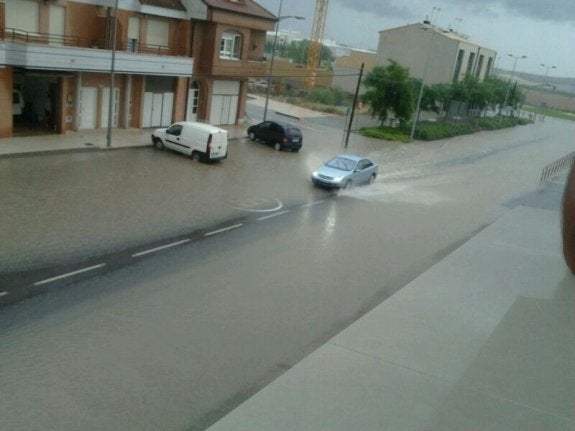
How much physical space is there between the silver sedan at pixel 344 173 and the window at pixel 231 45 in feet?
41.6

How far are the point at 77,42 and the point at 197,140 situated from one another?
7598 mm

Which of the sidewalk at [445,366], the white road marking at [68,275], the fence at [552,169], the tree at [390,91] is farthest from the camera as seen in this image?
the tree at [390,91]

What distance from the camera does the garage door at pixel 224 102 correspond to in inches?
1356

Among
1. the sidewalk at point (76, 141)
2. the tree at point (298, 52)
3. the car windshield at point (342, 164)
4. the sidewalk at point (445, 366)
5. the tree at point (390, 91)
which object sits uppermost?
the tree at point (298, 52)

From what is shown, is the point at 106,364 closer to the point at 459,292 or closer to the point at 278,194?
the point at 459,292

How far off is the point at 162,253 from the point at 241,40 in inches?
899

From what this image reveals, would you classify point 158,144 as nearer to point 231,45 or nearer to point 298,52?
point 231,45

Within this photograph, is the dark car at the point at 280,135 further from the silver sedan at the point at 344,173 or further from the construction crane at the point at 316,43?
the construction crane at the point at 316,43

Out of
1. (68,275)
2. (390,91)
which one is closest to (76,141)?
(68,275)

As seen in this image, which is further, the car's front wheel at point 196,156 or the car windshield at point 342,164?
the car's front wheel at point 196,156

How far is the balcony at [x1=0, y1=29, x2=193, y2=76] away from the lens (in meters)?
22.0

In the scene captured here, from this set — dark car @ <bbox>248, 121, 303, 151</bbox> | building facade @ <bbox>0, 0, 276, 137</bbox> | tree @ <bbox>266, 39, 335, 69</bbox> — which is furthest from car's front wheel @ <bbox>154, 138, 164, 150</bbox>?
tree @ <bbox>266, 39, 335, 69</bbox>

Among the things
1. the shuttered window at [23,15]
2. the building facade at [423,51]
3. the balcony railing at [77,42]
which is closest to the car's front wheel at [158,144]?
the balcony railing at [77,42]

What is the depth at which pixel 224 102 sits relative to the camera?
116ft
